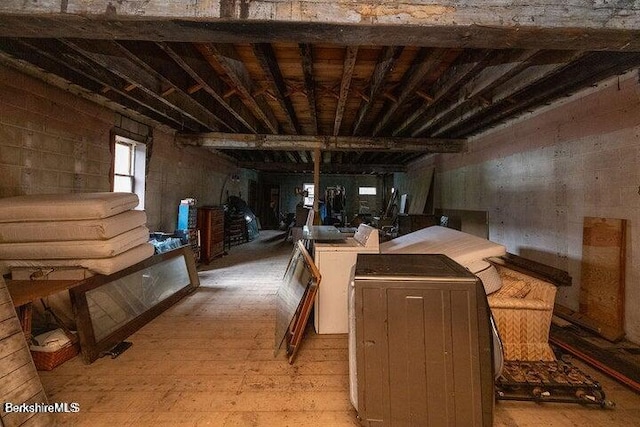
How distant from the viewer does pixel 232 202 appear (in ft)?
26.4

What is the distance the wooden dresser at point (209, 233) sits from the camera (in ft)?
17.7

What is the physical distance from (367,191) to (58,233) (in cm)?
1133

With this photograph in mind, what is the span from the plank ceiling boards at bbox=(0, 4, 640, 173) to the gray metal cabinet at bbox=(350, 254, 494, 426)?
1.39 meters

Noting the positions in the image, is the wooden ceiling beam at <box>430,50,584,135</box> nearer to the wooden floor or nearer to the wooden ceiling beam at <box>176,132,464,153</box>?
the wooden ceiling beam at <box>176,132,464,153</box>

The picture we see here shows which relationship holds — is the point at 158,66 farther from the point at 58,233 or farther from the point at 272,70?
the point at 58,233

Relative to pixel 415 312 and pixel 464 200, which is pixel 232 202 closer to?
pixel 464 200

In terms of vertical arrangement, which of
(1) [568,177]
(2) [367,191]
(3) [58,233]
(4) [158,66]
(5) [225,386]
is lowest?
(5) [225,386]

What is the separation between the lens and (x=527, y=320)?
6.88 ft

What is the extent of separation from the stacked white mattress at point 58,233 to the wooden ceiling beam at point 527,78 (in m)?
3.88

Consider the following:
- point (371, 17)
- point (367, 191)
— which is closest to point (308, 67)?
point (371, 17)

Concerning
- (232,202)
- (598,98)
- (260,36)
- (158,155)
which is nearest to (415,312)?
(260,36)

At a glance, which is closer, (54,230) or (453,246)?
(54,230)

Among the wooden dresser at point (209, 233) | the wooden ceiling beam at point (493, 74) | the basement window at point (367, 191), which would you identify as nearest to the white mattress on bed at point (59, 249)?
the wooden dresser at point (209, 233)

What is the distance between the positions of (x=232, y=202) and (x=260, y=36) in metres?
6.88
